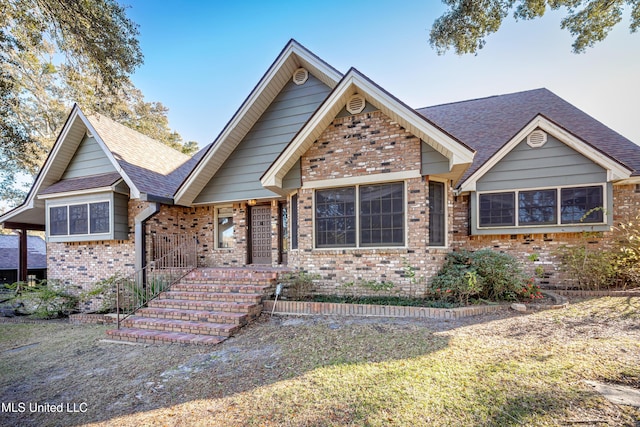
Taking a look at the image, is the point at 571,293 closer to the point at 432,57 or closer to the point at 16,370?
the point at 432,57

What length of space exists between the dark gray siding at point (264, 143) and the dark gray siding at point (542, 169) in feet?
19.0

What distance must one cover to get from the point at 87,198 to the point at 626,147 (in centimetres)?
1746

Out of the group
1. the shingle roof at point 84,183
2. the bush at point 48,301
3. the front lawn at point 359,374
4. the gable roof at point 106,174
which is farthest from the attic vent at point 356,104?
the bush at point 48,301

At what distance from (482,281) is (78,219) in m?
12.7

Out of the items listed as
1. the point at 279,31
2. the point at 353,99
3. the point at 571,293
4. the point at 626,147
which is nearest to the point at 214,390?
the point at 353,99

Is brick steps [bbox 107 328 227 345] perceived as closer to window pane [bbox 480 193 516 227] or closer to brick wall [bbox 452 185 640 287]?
brick wall [bbox 452 185 640 287]

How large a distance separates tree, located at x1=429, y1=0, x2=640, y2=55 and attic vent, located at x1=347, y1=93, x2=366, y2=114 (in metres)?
2.45

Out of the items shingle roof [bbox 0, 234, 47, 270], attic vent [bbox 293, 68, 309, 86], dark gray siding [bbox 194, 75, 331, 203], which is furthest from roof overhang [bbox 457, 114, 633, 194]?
shingle roof [bbox 0, 234, 47, 270]

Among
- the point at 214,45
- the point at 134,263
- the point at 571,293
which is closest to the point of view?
the point at 571,293

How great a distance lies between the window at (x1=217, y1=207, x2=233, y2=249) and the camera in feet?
36.8

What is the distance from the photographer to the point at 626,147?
9.10 meters

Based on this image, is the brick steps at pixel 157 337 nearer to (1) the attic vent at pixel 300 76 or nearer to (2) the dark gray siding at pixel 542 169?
A: (1) the attic vent at pixel 300 76

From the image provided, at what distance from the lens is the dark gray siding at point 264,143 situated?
9.47 m

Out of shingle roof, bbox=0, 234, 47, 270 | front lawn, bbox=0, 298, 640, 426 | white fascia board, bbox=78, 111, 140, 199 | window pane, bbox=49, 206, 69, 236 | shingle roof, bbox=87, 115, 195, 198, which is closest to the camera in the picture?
front lawn, bbox=0, 298, 640, 426
